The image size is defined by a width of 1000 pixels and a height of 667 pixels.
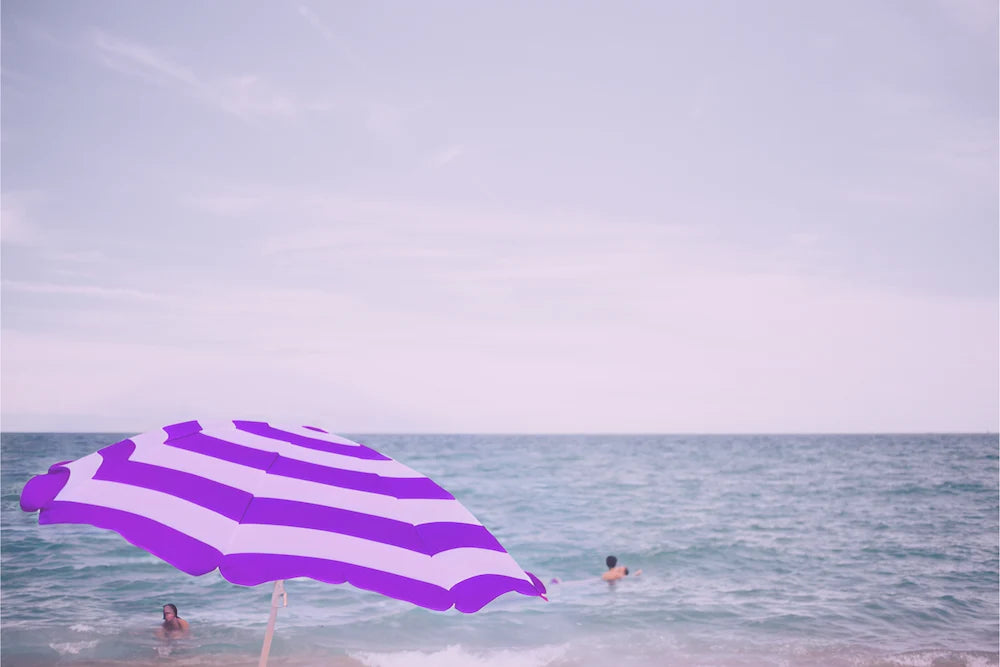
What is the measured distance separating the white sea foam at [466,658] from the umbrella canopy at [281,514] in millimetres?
8871

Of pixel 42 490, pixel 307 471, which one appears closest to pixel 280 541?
pixel 307 471

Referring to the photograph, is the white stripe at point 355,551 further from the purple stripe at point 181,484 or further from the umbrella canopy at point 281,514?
the purple stripe at point 181,484

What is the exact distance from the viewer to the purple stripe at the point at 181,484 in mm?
3295

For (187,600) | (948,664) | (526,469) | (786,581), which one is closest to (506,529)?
(786,581)

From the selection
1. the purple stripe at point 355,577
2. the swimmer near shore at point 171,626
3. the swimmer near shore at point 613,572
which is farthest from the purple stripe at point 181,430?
the swimmer near shore at point 613,572

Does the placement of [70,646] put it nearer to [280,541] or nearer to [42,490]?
[42,490]

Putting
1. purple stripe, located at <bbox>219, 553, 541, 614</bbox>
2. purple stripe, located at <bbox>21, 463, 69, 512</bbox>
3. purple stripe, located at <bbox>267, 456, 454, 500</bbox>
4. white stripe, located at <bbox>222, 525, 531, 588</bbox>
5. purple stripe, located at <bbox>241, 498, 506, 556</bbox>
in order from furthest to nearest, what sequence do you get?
purple stripe, located at <bbox>267, 456, 454, 500</bbox> < purple stripe, located at <bbox>21, 463, 69, 512</bbox> < purple stripe, located at <bbox>241, 498, 506, 556</bbox> < white stripe, located at <bbox>222, 525, 531, 588</bbox> < purple stripe, located at <bbox>219, 553, 541, 614</bbox>

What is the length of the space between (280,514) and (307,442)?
644mm

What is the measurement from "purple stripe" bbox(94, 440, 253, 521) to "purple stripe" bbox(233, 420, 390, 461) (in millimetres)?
495

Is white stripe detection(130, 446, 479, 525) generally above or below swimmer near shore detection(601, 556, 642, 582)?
above

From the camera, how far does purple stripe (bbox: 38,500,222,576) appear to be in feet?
9.82

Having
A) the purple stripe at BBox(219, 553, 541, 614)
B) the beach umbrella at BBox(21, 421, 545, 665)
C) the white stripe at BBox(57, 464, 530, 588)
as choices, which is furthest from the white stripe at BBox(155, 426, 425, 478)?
the purple stripe at BBox(219, 553, 541, 614)

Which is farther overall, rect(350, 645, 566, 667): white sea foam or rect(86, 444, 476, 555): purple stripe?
rect(350, 645, 566, 667): white sea foam

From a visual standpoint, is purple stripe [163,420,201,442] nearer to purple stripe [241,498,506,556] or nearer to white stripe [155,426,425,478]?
white stripe [155,426,425,478]
